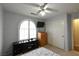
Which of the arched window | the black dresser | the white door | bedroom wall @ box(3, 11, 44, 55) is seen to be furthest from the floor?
bedroom wall @ box(3, 11, 44, 55)

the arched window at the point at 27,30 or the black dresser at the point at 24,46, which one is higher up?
the arched window at the point at 27,30

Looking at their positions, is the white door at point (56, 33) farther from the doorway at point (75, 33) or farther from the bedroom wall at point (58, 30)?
the doorway at point (75, 33)

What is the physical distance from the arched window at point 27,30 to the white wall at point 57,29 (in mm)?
233

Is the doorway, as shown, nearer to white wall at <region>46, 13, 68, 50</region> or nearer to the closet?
white wall at <region>46, 13, 68, 50</region>

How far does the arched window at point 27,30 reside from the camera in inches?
40.3

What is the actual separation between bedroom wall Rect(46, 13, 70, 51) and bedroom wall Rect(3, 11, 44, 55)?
0.43 metres

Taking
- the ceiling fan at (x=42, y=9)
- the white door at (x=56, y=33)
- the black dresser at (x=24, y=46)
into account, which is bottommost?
the black dresser at (x=24, y=46)

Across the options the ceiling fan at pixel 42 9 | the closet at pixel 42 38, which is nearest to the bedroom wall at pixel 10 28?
the ceiling fan at pixel 42 9

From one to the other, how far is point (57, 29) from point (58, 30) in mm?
28

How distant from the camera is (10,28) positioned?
95 cm

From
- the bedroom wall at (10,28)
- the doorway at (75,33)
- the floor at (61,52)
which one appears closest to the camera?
the bedroom wall at (10,28)

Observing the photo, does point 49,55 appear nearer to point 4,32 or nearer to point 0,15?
point 4,32

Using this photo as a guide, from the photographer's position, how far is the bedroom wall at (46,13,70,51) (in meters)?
1.11

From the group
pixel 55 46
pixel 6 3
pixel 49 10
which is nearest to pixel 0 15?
pixel 6 3
